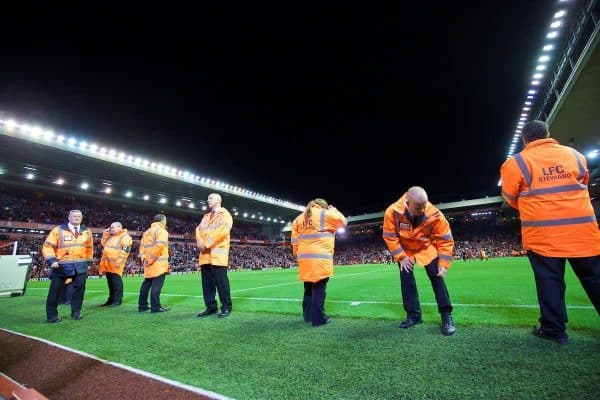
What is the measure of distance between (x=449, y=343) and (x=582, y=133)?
840 inches

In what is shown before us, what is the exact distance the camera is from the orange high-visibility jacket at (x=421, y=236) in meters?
3.62

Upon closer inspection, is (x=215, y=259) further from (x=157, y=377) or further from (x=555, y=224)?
(x=555, y=224)

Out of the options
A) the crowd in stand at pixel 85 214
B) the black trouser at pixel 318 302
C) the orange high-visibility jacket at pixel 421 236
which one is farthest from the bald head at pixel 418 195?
the crowd in stand at pixel 85 214

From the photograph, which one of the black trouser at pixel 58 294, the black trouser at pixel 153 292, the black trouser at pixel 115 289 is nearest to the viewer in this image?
the black trouser at pixel 58 294

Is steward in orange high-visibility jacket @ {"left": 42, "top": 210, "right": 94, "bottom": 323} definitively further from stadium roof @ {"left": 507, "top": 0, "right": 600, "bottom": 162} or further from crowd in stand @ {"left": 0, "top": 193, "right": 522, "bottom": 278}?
crowd in stand @ {"left": 0, "top": 193, "right": 522, "bottom": 278}

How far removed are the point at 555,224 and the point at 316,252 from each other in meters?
2.57

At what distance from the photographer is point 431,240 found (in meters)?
3.76

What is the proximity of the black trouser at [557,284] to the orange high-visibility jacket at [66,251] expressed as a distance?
6.99 m

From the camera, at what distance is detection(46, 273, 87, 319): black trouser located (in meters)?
5.32

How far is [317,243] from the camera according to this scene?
4.22 m

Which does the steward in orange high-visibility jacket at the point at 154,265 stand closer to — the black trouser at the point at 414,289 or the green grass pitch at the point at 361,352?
the green grass pitch at the point at 361,352

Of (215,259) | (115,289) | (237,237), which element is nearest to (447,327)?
(215,259)

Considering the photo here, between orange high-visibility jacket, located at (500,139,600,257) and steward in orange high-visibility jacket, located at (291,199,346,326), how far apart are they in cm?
211

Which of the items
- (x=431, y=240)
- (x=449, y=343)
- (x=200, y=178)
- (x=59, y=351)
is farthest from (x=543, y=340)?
(x=200, y=178)
